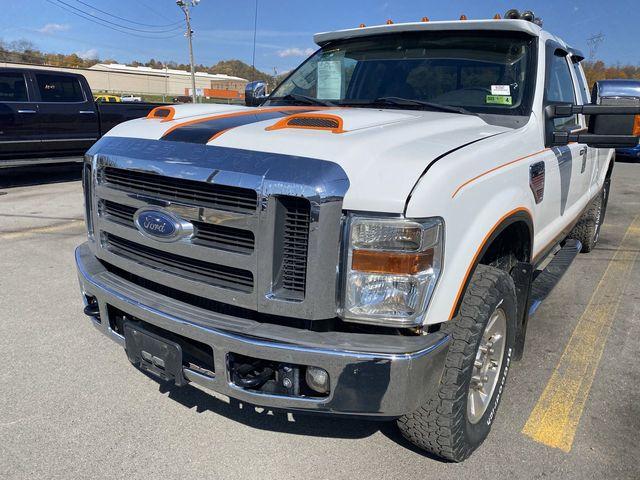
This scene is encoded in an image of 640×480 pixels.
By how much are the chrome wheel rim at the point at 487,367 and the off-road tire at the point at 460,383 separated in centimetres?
8

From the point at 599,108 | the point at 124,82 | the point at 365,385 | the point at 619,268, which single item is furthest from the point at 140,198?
the point at 124,82

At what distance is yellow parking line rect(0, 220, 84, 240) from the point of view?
6.30 metres

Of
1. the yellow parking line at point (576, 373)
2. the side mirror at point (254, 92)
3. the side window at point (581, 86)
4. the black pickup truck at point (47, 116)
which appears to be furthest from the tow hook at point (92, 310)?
the black pickup truck at point (47, 116)

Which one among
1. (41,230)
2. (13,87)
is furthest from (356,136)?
(13,87)

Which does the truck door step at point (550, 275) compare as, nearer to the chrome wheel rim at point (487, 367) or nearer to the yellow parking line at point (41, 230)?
the chrome wheel rim at point (487, 367)

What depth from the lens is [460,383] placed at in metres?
2.20

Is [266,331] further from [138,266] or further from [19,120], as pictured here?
[19,120]

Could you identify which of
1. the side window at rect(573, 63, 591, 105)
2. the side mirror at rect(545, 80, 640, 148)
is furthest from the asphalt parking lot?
the side window at rect(573, 63, 591, 105)

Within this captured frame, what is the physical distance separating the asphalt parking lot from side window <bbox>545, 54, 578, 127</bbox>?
1565 mm

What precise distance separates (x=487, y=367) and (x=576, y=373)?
3.69 feet

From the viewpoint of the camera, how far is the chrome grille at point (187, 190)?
2.03m

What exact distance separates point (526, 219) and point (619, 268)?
11.6 feet

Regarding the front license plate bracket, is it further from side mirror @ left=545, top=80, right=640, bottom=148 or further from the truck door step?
side mirror @ left=545, top=80, right=640, bottom=148

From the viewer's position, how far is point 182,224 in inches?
87.2
